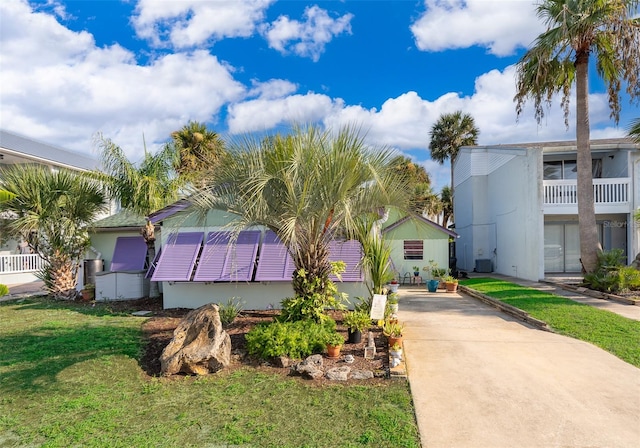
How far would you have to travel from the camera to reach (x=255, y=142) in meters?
6.54

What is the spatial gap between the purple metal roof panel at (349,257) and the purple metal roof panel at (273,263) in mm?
1267

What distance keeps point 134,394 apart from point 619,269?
14.4 m

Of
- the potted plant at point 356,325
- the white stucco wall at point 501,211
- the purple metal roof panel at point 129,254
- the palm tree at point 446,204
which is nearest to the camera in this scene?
the potted plant at point 356,325

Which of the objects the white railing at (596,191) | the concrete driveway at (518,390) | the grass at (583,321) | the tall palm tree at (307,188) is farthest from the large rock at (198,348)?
the white railing at (596,191)

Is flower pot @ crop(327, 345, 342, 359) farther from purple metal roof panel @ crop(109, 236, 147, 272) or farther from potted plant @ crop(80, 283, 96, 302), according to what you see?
purple metal roof panel @ crop(109, 236, 147, 272)

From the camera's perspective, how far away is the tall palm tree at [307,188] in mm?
6133

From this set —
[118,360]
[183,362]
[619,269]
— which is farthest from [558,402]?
[619,269]

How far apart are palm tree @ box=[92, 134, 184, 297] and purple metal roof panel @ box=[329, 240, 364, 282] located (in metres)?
5.87

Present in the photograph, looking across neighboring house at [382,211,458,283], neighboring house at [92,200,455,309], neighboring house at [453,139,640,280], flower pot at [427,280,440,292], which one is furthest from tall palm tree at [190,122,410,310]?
neighboring house at [453,139,640,280]

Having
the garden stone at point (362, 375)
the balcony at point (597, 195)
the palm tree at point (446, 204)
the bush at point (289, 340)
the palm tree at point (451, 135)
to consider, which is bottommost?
the garden stone at point (362, 375)

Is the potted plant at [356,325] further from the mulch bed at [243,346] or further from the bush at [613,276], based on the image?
the bush at [613,276]

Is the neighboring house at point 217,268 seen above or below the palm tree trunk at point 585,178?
below

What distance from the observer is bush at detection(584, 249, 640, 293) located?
11.7 meters

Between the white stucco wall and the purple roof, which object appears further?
the white stucco wall
